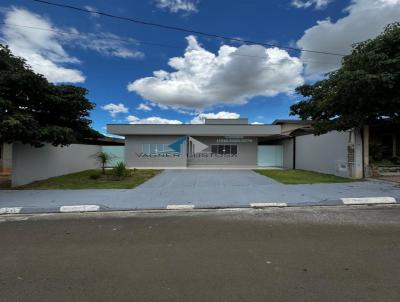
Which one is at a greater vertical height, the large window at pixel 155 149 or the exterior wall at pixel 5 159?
the large window at pixel 155 149

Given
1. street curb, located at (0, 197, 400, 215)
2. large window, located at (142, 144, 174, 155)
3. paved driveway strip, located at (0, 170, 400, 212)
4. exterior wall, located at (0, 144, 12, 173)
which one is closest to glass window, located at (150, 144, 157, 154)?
large window, located at (142, 144, 174, 155)

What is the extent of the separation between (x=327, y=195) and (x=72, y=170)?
52.0ft

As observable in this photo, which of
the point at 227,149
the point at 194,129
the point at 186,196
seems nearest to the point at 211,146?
the point at 227,149

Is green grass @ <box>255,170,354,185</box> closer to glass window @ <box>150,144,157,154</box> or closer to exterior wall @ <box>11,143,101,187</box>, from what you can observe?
exterior wall @ <box>11,143,101,187</box>

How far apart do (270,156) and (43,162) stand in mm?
20272

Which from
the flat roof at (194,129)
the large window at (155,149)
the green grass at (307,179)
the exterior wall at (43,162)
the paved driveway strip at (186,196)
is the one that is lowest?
the paved driveway strip at (186,196)

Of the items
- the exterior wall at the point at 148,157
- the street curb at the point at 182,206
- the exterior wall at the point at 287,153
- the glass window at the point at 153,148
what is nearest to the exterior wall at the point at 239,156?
the exterior wall at the point at 148,157

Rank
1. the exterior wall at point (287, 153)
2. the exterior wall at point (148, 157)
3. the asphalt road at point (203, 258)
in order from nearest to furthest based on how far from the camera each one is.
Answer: the asphalt road at point (203, 258)
the exterior wall at point (287, 153)
the exterior wall at point (148, 157)

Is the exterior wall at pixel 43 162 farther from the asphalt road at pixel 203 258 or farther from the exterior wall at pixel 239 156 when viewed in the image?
the exterior wall at pixel 239 156

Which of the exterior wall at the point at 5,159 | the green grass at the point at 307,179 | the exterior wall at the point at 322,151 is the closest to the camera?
the green grass at the point at 307,179

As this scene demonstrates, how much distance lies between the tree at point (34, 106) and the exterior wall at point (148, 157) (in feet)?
41.0

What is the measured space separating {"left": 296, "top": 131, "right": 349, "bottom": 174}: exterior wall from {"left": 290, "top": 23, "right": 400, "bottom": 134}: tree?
2402 millimetres

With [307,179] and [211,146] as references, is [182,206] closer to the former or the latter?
[307,179]

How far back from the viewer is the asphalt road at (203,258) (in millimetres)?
3428
